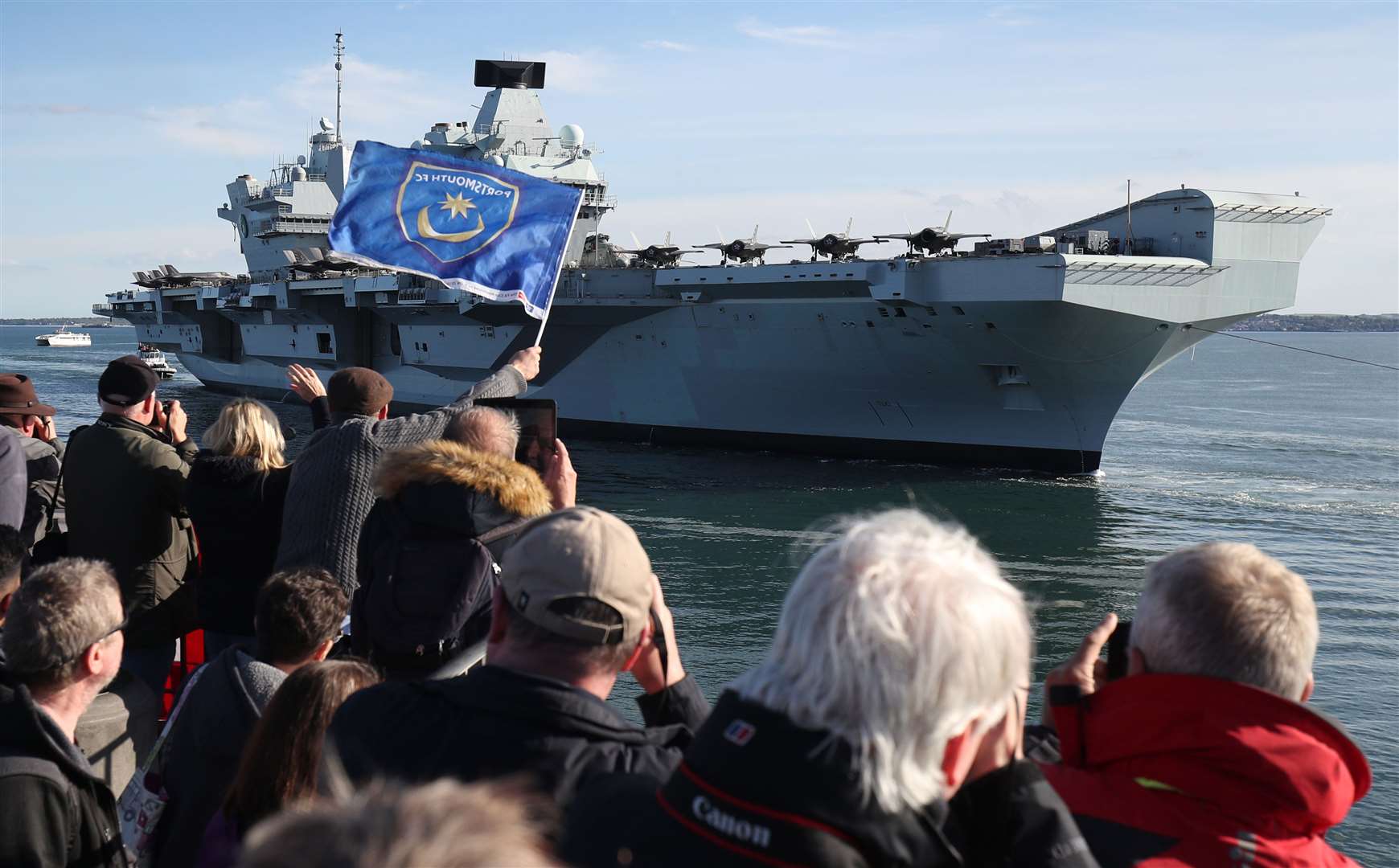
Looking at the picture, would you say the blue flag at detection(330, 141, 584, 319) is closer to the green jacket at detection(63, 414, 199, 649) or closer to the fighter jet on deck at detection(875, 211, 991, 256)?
the green jacket at detection(63, 414, 199, 649)

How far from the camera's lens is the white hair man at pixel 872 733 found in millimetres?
1337

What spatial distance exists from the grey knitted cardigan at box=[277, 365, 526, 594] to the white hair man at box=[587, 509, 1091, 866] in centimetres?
233

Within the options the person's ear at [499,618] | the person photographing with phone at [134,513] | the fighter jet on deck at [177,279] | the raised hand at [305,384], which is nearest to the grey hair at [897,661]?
the person's ear at [499,618]

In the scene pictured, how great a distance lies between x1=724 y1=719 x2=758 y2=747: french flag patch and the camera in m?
1.38

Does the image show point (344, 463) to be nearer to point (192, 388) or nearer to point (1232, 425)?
point (1232, 425)

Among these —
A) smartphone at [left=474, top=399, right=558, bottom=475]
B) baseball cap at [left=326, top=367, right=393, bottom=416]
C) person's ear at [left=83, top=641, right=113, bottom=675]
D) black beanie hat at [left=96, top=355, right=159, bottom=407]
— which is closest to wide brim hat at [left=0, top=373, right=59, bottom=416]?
black beanie hat at [left=96, top=355, right=159, bottom=407]

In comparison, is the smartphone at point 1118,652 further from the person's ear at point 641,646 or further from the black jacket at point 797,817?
the person's ear at point 641,646

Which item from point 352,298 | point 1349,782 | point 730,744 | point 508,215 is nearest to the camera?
point 730,744

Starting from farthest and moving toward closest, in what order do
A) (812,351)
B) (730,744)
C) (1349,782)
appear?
(812,351), (1349,782), (730,744)

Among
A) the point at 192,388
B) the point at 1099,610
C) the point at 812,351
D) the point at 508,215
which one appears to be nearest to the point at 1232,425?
the point at 812,351

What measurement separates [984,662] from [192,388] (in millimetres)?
47584

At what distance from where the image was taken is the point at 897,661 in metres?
1.38

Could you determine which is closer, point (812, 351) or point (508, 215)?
point (508, 215)

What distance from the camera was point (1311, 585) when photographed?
42.4 feet
